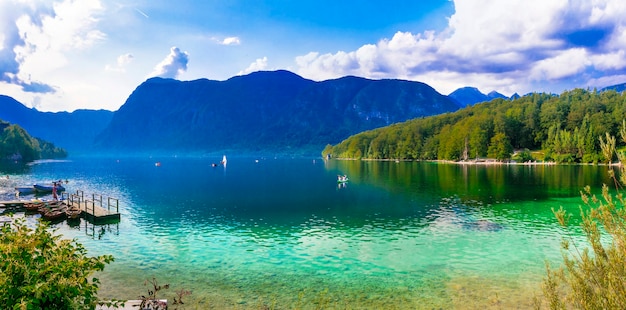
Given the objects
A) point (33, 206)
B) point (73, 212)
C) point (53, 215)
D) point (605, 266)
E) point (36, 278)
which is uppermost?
point (36, 278)

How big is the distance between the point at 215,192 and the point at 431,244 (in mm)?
58771

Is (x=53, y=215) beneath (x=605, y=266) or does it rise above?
beneath

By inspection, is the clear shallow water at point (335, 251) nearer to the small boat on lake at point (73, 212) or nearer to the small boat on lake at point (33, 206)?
the small boat on lake at point (73, 212)

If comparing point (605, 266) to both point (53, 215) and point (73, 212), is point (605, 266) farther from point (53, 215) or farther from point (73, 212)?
point (53, 215)

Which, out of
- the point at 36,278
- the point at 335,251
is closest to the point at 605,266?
the point at 36,278

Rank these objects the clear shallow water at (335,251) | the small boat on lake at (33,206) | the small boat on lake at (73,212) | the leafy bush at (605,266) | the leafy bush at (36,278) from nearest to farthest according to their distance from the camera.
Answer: the leafy bush at (36,278)
the leafy bush at (605,266)
the clear shallow water at (335,251)
the small boat on lake at (73,212)
the small boat on lake at (33,206)

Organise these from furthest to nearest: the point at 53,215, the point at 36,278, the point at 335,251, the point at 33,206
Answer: the point at 33,206, the point at 53,215, the point at 335,251, the point at 36,278

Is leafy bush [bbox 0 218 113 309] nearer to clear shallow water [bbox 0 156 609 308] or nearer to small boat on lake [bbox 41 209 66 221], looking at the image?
clear shallow water [bbox 0 156 609 308]

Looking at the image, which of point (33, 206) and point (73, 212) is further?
point (33, 206)

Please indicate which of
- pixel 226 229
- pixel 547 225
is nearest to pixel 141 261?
pixel 226 229

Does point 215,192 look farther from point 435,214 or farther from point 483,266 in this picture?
point 483,266

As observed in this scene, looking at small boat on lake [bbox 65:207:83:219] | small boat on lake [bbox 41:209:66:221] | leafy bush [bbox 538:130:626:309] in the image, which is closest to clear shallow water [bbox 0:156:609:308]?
leafy bush [bbox 538:130:626:309]

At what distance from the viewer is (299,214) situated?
55.6 m

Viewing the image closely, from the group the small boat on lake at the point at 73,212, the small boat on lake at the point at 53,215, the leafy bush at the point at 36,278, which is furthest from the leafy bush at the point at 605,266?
the small boat on lake at the point at 53,215
